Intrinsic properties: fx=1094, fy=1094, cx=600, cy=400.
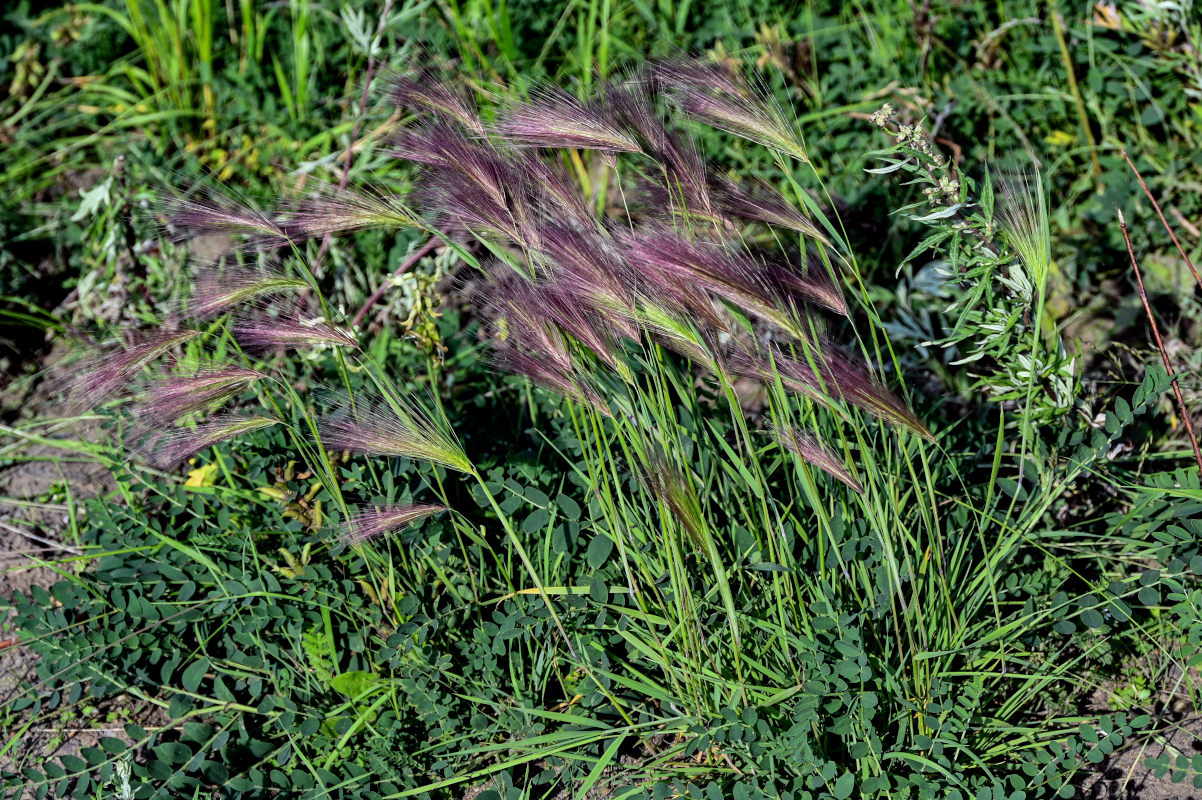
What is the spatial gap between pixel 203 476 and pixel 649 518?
3.75ft

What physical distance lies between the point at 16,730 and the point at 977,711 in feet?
6.10

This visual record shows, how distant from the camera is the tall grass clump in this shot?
164cm

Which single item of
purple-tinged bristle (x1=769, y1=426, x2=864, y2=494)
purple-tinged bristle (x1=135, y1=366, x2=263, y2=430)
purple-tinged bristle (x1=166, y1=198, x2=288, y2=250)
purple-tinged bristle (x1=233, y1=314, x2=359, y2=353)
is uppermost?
purple-tinged bristle (x1=166, y1=198, x2=288, y2=250)

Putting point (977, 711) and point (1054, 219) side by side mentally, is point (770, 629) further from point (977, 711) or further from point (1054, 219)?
point (1054, 219)

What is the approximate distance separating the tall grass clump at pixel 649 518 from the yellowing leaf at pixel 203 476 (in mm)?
167

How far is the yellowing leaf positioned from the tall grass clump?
0.55 feet

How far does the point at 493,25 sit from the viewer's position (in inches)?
135

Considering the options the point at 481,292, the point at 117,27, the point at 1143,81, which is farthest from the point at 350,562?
the point at 117,27

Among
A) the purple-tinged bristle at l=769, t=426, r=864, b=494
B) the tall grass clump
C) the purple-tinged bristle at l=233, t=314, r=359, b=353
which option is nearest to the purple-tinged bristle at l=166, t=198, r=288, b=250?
the tall grass clump

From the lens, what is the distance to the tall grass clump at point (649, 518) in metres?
1.64

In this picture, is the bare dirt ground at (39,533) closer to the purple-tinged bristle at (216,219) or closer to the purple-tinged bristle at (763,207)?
the purple-tinged bristle at (216,219)

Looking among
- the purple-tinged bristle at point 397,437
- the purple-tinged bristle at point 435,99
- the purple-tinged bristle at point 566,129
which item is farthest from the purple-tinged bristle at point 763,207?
the purple-tinged bristle at point 397,437

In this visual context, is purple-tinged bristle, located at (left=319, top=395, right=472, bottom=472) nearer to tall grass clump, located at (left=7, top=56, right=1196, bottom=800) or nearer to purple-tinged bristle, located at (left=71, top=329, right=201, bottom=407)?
tall grass clump, located at (left=7, top=56, right=1196, bottom=800)

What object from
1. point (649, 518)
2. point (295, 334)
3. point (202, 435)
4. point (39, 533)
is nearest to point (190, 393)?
point (202, 435)
